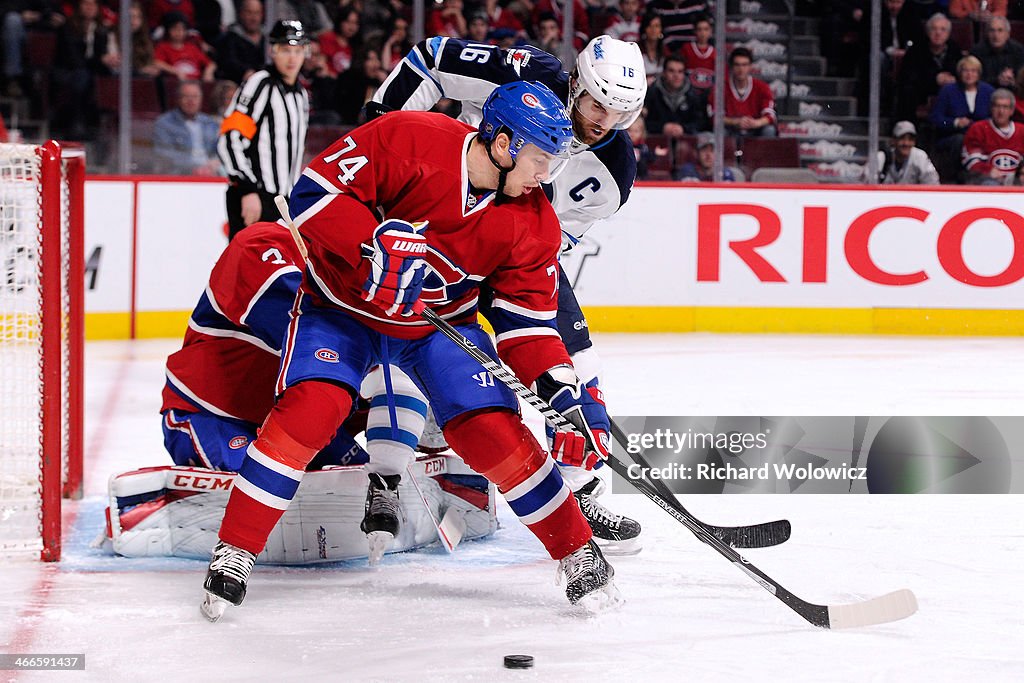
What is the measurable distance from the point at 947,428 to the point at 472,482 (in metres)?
2.05

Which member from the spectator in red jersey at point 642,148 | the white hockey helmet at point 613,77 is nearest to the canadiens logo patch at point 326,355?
the white hockey helmet at point 613,77

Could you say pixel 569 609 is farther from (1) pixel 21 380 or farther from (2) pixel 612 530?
(1) pixel 21 380

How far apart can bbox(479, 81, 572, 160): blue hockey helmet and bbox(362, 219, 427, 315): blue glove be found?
0.84 ft

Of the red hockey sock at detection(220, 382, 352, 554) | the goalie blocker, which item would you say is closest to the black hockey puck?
the red hockey sock at detection(220, 382, 352, 554)

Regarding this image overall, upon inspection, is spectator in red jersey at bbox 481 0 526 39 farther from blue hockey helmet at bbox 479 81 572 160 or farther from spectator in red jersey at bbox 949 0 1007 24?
blue hockey helmet at bbox 479 81 572 160

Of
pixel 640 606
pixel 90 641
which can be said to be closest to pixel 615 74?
pixel 640 606

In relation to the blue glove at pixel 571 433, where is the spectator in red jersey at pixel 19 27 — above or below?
above

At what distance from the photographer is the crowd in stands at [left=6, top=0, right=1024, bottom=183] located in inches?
257

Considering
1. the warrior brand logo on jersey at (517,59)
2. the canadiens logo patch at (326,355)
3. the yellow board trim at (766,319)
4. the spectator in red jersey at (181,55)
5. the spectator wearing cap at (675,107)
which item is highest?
the spectator in red jersey at (181,55)

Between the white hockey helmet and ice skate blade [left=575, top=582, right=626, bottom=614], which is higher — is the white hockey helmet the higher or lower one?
the higher one

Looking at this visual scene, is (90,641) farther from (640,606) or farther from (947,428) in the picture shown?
(947,428)

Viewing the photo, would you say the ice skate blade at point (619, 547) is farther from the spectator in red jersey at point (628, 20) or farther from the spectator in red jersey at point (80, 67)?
the spectator in red jersey at point (628, 20)

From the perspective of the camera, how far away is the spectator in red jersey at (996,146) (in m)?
6.78

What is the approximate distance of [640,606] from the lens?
259 centimetres
